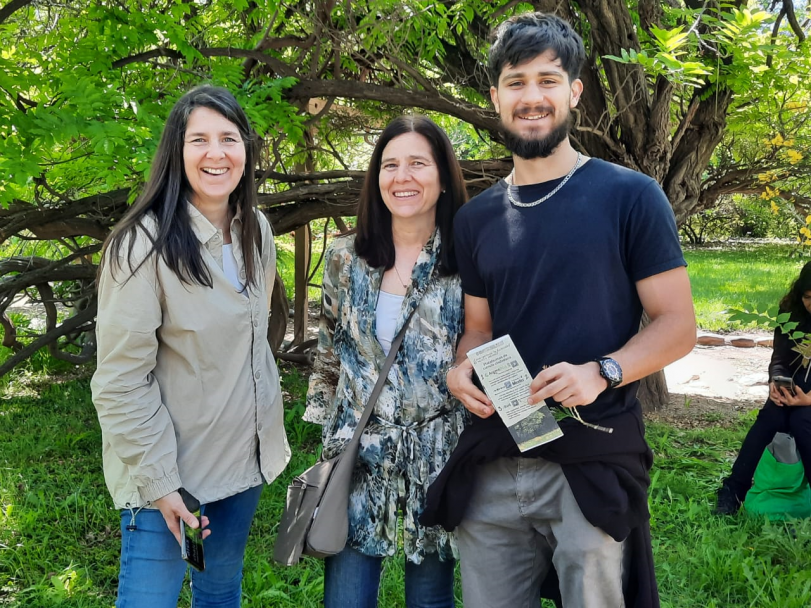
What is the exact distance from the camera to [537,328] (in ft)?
5.90

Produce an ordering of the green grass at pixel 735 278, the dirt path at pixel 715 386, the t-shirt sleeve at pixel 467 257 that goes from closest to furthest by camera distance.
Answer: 1. the t-shirt sleeve at pixel 467 257
2. the dirt path at pixel 715 386
3. the green grass at pixel 735 278

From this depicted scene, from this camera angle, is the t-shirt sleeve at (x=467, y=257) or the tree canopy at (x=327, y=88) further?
the tree canopy at (x=327, y=88)

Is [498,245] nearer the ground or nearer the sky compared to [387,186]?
nearer the ground

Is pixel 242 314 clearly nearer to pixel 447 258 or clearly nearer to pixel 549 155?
pixel 447 258

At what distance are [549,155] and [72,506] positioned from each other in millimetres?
3677

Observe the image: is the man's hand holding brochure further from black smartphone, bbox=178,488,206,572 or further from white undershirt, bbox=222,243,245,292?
black smartphone, bbox=178,488,206,572

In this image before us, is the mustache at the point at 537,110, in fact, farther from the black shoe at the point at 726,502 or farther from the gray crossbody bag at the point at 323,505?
the black shoe at the point at 726,502

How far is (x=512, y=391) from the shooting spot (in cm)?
171

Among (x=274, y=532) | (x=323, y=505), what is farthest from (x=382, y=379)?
(x=274, y=532)

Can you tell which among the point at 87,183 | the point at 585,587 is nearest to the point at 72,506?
the point at 87,183

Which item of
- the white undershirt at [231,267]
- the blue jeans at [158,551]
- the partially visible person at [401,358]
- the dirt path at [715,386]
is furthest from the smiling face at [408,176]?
the dirt path at [715,386]

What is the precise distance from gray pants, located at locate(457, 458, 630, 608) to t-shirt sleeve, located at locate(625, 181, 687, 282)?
56cm

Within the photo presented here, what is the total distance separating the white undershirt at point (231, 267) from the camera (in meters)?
2.07

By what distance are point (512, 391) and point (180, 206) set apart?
3.53ft
